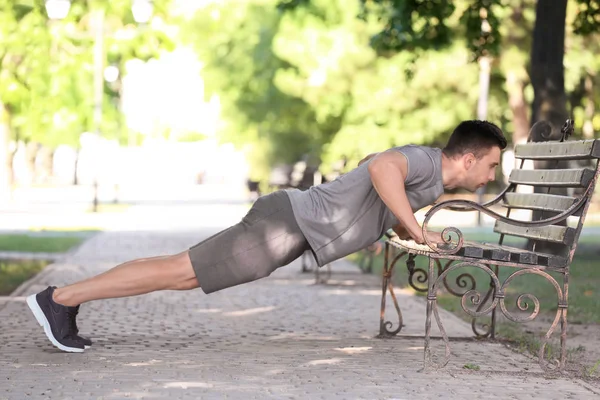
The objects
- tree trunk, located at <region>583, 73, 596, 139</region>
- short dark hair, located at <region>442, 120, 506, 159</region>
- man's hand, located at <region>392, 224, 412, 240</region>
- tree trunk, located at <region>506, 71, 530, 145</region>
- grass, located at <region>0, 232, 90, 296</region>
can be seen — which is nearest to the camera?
short dark hair, located at <region>442, 120, 506, 159</region>

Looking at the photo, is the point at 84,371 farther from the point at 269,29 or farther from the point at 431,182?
the point at 269,29

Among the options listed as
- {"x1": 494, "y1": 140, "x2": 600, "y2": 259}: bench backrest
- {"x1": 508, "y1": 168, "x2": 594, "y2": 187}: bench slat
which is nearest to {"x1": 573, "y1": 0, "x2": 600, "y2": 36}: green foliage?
{"x1": 494, "y1": 140, "x2": 600, "y2": 259}: bench backrest

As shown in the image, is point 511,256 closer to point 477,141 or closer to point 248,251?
point 477,141

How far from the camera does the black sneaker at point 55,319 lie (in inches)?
309

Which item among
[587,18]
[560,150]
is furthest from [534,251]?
[587,18]

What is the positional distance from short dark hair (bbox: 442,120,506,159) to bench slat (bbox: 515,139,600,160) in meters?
0.49

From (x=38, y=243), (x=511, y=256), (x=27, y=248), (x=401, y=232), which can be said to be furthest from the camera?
(x=38, y=243)

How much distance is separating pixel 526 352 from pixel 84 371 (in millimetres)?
2972

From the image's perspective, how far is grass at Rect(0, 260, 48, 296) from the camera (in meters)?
13.3

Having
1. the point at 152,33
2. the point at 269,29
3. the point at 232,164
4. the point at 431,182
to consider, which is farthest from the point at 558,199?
the point at 232,164

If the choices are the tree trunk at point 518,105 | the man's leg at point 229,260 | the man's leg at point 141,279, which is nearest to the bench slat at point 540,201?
the man's leg at point 229,260

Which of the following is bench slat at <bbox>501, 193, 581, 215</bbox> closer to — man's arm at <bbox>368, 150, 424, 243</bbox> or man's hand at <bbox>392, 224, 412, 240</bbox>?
man's hand at <bbox>392, 224, 412, 240</bbox>

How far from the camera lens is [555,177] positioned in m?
8.35

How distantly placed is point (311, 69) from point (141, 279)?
35.8 metres
